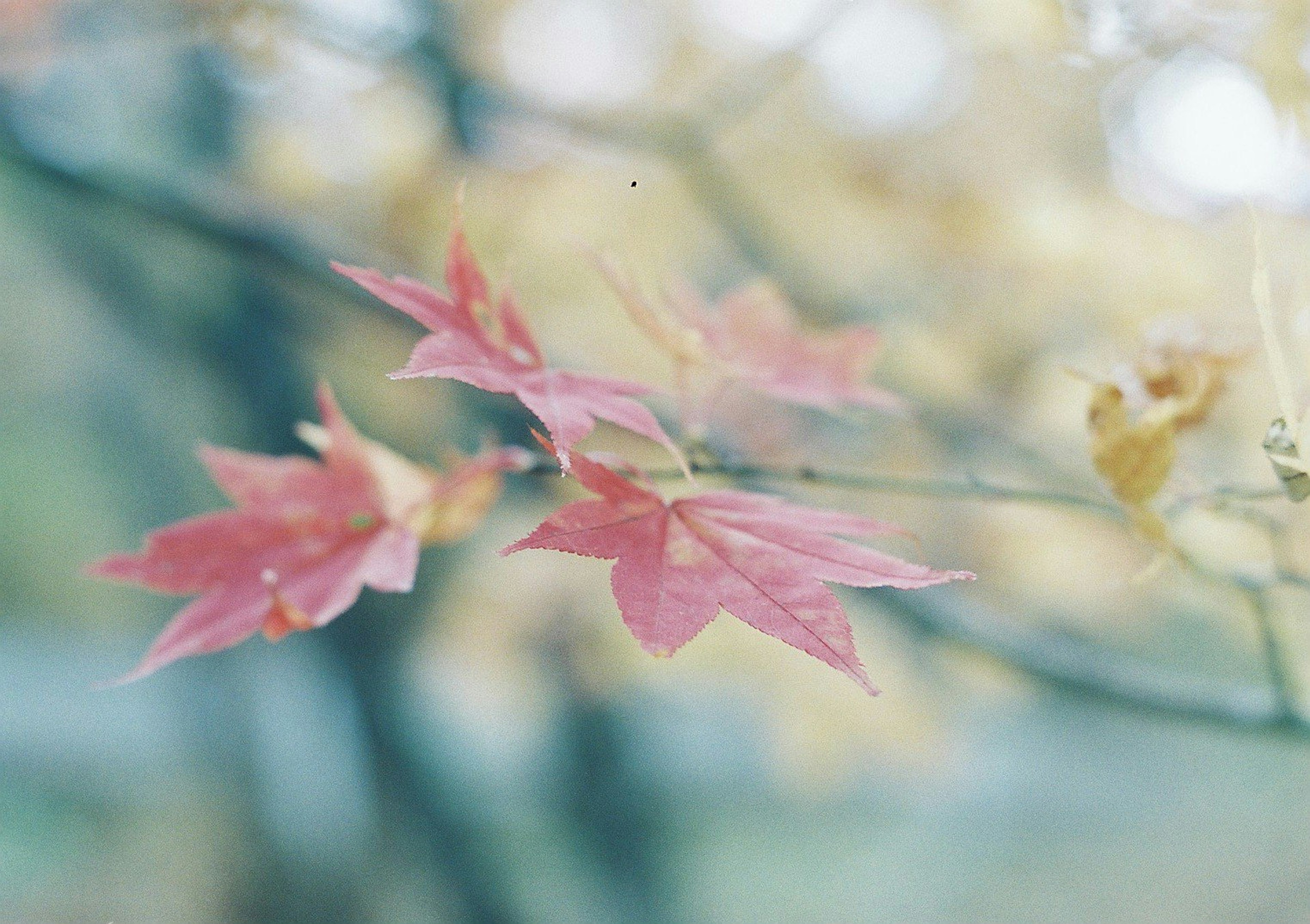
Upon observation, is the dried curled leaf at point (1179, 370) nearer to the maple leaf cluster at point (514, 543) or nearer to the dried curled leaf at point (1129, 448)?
the dried curled leaf at point (1129, 448)

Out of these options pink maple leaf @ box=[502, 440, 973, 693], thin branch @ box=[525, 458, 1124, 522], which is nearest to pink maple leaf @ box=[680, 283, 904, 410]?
thin branch @ box=[525, 458, 1124, 522]

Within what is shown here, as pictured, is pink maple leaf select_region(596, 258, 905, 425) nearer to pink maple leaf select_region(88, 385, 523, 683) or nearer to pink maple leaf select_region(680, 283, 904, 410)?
pink maple leaf select_region(680, 283, 904, 410)

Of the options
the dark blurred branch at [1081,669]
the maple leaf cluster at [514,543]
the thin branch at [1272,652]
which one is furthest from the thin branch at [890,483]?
the dark blurred branch at [1081,669]

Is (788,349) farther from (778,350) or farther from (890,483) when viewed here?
(890,483)

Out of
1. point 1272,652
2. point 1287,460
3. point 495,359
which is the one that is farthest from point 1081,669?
point 495,359

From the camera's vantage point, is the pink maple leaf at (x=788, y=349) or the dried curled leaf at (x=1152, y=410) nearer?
the dried curled leaf at (x=1152, y=410)

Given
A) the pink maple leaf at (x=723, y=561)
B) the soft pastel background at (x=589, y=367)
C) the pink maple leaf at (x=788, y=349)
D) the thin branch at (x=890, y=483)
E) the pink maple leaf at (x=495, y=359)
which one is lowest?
the soft pastel background at (x=589, y=367)

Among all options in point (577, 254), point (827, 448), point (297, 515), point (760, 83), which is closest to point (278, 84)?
point (577, 254)
